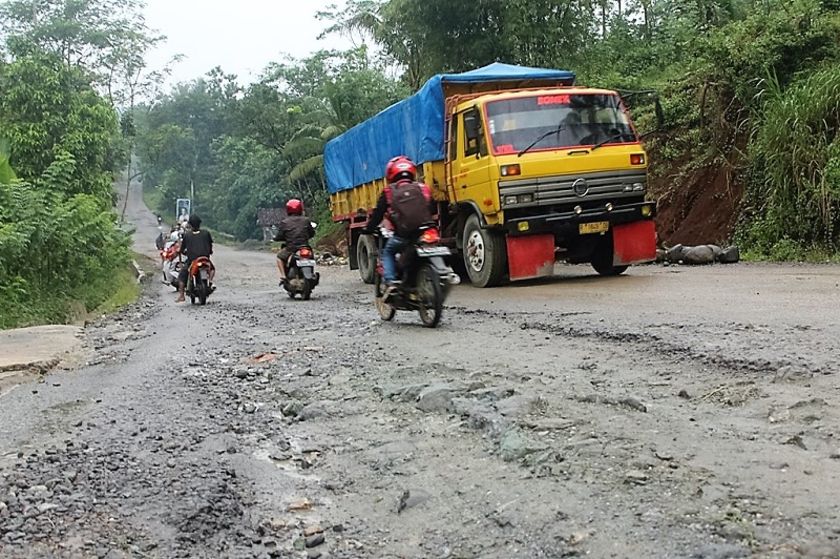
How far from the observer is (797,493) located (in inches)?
115

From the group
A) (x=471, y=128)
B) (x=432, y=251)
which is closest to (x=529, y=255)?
(x=471, y=128)

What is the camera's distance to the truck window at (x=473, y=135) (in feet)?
35.7

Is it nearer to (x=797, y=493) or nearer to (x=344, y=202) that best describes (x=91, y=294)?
(x=344, y=202)

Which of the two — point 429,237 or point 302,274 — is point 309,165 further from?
point 429,237

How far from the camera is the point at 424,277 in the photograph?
26.1 ft

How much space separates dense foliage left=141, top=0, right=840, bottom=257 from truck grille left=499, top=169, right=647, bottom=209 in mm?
3206

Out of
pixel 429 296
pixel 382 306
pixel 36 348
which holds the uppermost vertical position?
pixel 429 296

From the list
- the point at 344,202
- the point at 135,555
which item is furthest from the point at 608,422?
the point at 344,202

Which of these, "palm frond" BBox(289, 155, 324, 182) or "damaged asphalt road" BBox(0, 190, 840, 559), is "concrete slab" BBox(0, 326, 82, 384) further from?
"palm frond" BBox(289, 155, 324, 182)

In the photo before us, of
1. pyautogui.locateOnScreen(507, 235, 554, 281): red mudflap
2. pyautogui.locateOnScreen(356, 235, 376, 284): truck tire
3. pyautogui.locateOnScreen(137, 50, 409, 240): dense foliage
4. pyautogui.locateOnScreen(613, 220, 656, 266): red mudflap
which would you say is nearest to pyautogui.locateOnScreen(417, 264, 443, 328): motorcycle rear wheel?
pyautogui.locateOnScreen(507, 235, 554, 281): red mudflap

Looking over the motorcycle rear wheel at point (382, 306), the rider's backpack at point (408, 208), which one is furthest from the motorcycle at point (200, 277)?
the rider's backpack at point (408, 208)

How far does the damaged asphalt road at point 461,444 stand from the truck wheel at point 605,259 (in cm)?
407

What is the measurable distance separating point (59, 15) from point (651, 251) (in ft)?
124

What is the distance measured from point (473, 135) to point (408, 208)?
11.3ft
